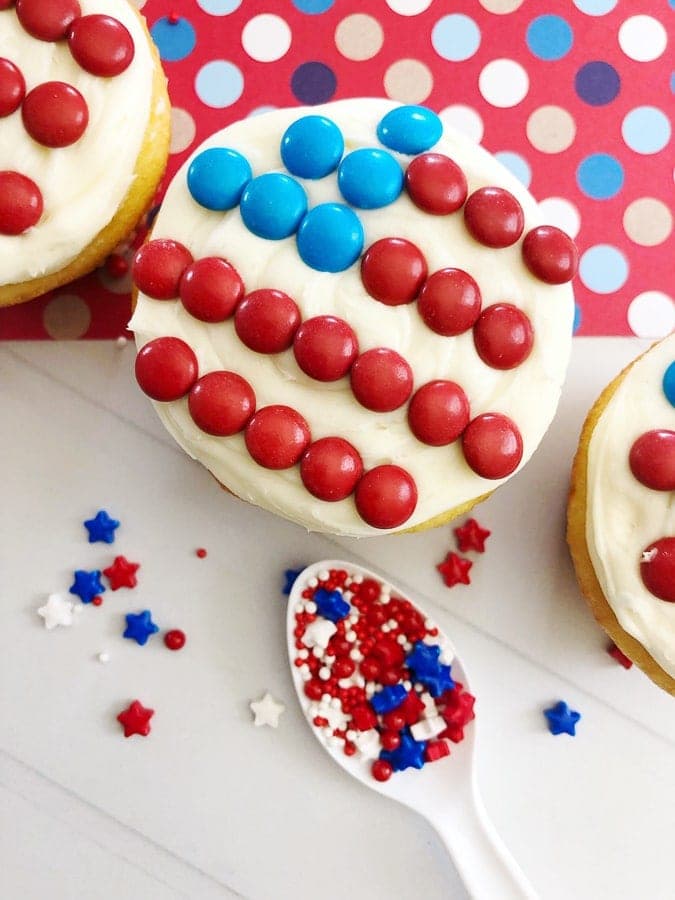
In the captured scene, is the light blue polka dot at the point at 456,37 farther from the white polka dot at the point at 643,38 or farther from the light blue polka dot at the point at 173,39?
the light blue polka dot at the point at 173,39

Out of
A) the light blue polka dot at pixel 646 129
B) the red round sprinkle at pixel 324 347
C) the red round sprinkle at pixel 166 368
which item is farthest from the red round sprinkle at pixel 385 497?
the light blue polka dot at pixel 646 129

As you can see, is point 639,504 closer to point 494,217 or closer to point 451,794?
point 494,217

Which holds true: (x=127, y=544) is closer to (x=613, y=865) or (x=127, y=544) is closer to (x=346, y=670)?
(x=346, y=670)

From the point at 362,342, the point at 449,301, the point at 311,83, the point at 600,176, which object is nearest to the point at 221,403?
the point at 362,342

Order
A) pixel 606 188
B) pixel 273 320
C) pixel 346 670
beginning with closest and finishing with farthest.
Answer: pixel 273 320 → pixel 346 670 → pixel 606 188

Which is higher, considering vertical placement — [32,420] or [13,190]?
[13,190]

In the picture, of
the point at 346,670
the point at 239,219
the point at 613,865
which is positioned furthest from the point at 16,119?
the point at 613,865

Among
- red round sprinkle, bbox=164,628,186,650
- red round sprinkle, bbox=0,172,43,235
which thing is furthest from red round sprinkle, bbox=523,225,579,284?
red round sprinkle, bbox=164,628,186,650
